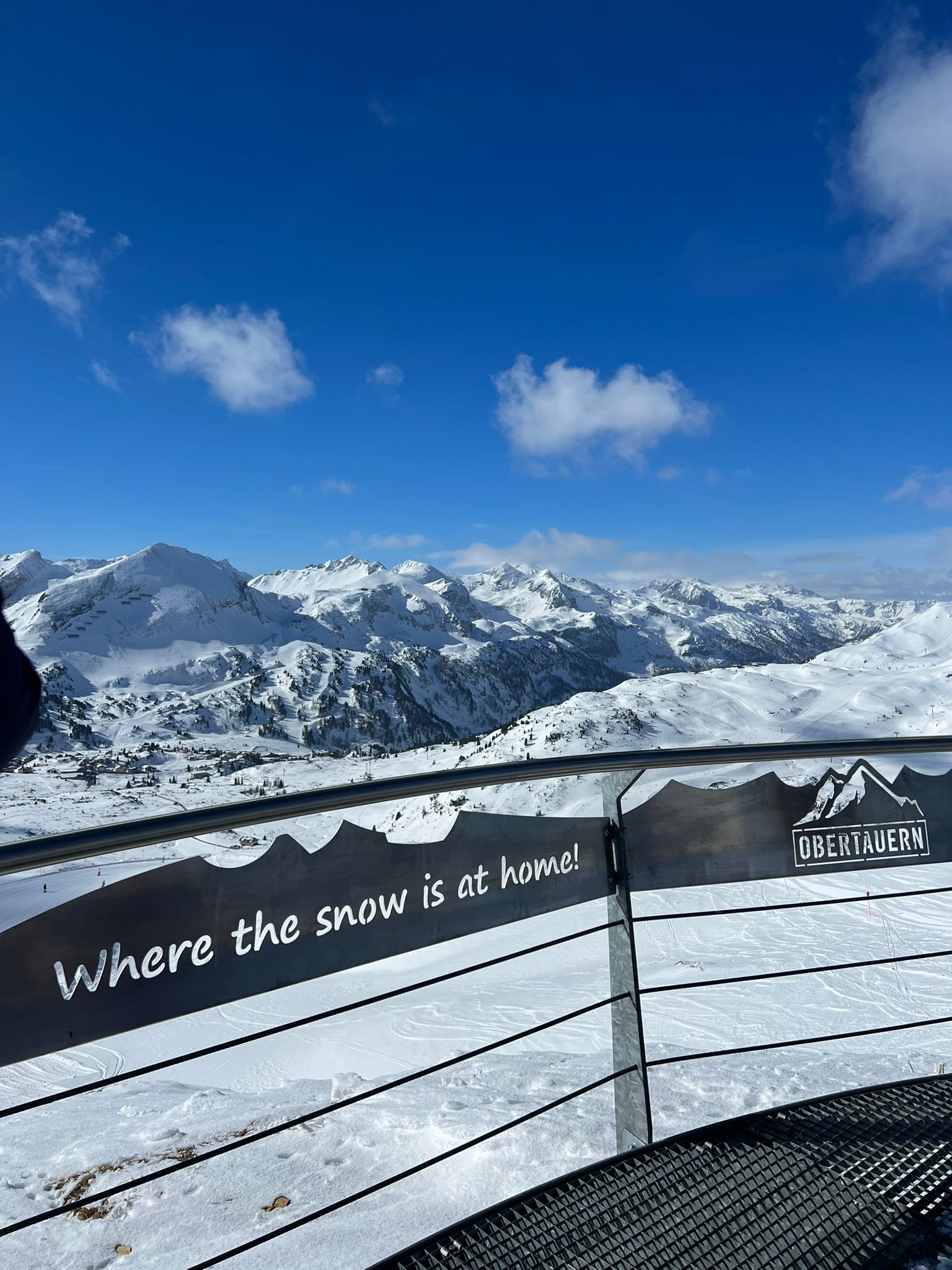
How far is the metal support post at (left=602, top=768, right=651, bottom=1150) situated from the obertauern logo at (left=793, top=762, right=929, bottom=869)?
2.49 ft

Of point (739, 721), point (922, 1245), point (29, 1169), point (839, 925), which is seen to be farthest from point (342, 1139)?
point (739, 721)

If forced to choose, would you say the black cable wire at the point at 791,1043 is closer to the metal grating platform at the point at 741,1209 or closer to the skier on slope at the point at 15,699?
the metal grating platform at the point at 741,1209

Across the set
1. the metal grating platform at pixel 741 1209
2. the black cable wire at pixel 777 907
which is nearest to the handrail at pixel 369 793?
the black cable wire at pixel 777 907

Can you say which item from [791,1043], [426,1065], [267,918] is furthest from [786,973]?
[426,1065]

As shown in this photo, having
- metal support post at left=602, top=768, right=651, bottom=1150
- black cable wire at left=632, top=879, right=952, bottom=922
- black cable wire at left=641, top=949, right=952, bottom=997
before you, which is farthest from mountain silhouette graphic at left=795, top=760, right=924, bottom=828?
metal support post at left=602, top=768, right=651, bottom=1150

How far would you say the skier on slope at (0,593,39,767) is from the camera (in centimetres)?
90

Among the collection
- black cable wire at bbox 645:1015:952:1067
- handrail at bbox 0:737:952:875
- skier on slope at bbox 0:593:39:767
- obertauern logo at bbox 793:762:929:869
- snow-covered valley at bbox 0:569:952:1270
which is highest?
skier on slope at bbox 0:593:39:767

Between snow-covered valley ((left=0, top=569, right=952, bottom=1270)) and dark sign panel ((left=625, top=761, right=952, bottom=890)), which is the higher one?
dark sign panel ((left=625, top=761, right=952, bottom=890))

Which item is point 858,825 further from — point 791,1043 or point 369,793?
point 369,793

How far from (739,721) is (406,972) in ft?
400

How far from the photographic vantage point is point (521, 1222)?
6.89 feet

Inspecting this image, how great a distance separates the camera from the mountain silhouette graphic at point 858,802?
9.13 ft

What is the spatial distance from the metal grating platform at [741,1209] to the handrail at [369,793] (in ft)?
3.92

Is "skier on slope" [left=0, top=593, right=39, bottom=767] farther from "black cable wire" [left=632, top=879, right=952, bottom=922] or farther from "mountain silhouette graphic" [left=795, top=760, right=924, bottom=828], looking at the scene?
"mountain silhouette graphic" [left=795, top=760, right=924, bottom=828]
